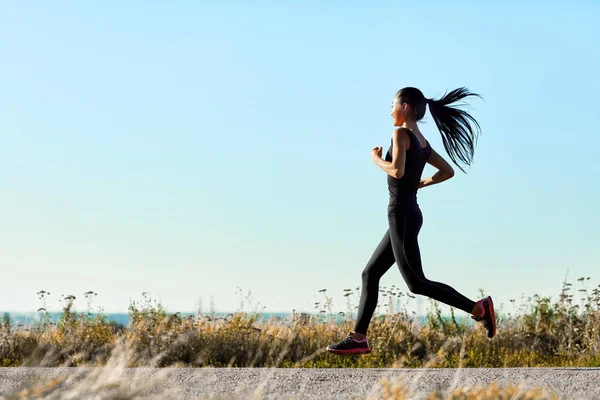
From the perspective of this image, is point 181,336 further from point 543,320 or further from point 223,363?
point 543,320

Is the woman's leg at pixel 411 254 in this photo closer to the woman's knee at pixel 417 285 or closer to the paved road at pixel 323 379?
the woman's knee at pixel 417 285

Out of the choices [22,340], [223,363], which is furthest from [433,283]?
[22,340]

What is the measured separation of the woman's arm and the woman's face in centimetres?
22

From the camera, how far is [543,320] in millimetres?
10367

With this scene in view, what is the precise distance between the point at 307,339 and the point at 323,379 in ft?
10.4

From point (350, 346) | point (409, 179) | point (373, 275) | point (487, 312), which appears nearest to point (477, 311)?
point (487, 312)

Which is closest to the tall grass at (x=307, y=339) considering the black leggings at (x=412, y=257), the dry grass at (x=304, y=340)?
the dry grass at (x=304, y=340)

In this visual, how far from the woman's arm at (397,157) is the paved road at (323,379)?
4.92ft

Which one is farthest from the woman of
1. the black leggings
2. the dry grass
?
the dry grass

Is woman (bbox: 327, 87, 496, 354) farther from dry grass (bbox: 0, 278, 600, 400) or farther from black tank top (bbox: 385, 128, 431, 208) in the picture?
dry grass (bbox: 0, 278, 600, 400)

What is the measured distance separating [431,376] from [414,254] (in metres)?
0.97

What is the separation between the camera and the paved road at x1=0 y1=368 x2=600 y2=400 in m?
5.21

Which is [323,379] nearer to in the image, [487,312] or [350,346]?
[350,346]

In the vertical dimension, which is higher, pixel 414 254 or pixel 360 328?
pixel 414 254
